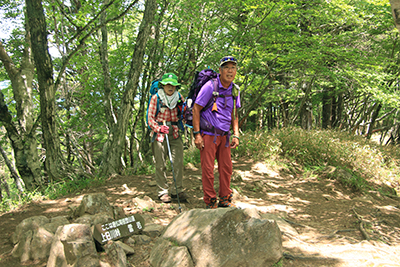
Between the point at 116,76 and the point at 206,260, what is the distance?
6818mm

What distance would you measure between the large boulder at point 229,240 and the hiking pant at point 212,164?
100cm

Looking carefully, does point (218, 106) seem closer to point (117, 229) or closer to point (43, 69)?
point (117, 229)

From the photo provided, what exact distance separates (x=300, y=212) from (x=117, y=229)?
3260mm

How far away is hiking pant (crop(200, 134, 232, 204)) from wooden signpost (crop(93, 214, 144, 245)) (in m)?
1.09

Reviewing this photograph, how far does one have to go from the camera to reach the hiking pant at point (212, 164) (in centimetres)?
370

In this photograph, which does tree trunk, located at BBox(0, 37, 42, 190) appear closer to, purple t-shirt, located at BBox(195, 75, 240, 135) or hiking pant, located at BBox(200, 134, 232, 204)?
hiking pant, located at BBox(200, 134, 232, 204)

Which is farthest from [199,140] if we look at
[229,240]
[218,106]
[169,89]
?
[229,240]

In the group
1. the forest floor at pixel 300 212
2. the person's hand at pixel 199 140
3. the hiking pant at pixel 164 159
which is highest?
the person's hand at pixel 199 140

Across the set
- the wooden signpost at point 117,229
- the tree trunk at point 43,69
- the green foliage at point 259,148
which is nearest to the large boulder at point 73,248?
the wooden signpost at point 117,229

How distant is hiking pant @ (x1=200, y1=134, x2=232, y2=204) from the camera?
12.1 feet

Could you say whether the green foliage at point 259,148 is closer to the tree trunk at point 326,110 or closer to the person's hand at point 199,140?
the person's hand at point 199,140

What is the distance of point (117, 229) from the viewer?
9.53 feet

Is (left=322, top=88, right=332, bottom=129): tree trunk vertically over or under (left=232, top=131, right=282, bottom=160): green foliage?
over

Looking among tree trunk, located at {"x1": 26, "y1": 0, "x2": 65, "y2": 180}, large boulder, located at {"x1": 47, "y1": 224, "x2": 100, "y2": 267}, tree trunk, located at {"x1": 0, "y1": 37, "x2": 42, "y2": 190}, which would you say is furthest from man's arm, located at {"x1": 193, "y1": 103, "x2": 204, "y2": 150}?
tree trunk, located at {"x1": 0, "y1": 37, "x2": 42, "y2": 190}
